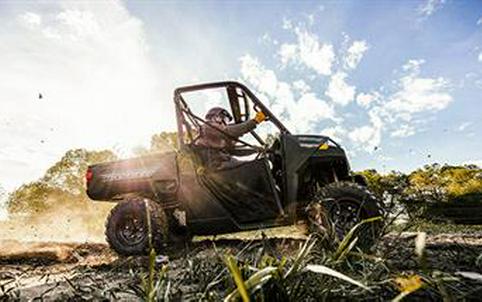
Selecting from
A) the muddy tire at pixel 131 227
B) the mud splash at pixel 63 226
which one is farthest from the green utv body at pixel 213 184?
the mud splash at pixel 63 226

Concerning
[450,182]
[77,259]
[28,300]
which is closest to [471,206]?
[450,182]

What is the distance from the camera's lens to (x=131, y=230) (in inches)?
265

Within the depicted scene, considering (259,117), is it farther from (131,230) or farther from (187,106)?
(131,230)

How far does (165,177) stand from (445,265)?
188 inches

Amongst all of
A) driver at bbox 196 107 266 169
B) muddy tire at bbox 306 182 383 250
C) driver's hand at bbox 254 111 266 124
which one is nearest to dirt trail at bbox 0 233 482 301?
muddy tire at bbox 306 182 383 250

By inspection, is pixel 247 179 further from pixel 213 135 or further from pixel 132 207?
pixel 132 207

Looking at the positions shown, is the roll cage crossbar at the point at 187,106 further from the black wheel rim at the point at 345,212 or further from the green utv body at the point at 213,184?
the black wheel rim at the point at 345,212

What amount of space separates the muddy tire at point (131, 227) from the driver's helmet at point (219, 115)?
1598 millimetres

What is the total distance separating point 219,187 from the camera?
629 cm

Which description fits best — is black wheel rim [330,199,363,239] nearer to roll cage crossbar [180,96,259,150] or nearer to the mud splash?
roll cage crossbar [180,96,259,150]

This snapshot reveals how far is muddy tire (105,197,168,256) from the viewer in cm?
647

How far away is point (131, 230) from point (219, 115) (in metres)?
2.25

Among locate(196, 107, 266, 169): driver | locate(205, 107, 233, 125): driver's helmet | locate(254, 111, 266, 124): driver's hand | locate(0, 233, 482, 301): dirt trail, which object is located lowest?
locate(0, 233, 482, 301): dirt trail

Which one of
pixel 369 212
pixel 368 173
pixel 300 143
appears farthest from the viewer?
pixel 368 173
